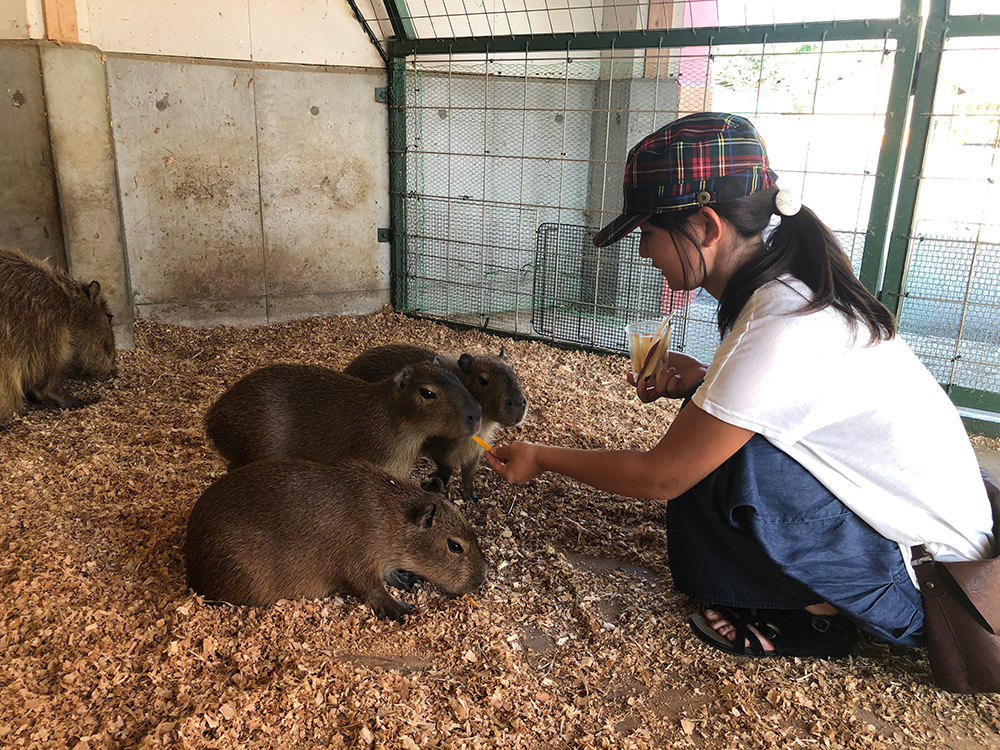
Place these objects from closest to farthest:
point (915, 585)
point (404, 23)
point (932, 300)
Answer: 1. point (915, 585)
2. point (932, 300)
3. point (404, 23)

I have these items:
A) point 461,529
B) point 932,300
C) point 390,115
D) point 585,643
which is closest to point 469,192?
point 390,115

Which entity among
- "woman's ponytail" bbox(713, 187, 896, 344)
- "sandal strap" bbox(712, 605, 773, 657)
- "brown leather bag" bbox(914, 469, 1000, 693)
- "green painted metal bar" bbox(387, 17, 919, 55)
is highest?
"green painted metal bar" bbox(387, 17, 919, 55)

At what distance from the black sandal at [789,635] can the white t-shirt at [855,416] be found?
0.36 metres

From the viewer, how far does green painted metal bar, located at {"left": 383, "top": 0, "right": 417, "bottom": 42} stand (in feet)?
20.6

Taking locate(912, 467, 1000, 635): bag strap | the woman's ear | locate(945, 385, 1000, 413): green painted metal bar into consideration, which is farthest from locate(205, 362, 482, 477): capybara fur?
locate(945, 385, 1000, 413): green painted metal bar

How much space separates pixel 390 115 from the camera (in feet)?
22.1

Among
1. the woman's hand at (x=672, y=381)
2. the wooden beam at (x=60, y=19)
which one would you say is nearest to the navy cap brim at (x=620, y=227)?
the woman's hand at (x=672, y=381)

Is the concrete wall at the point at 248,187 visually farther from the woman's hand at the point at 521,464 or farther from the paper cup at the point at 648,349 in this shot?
the woman's hand at the point at 521,464

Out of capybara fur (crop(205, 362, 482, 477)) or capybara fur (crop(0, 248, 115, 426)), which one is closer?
capybara fur (crop(205, 362, 482, 477))

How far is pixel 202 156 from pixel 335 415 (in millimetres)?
3638

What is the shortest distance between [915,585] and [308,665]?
192 cm

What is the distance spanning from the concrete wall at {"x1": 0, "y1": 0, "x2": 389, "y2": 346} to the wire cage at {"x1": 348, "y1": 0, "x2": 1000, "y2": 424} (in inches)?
16.9

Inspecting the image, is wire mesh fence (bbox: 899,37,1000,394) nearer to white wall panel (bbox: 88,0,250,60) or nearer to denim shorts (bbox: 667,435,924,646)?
denim shorts (bbox: 667,435,924,646)

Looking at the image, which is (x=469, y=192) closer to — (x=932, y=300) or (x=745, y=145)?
(x=932, y=300)
